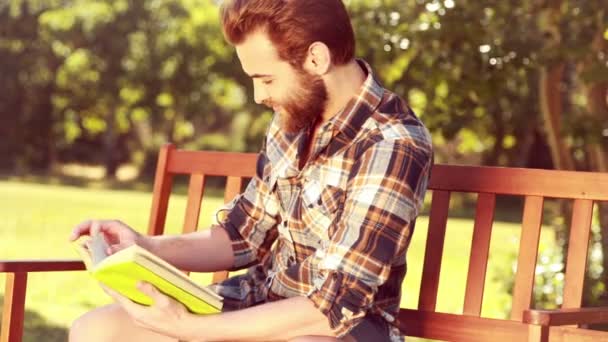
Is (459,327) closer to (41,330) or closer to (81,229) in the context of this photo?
(81,229)

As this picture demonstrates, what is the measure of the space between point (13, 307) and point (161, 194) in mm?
905

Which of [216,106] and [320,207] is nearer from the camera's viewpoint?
[320,207]

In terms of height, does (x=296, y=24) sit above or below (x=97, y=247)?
above

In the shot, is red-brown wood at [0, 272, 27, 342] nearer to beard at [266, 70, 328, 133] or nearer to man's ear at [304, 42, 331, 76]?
beard at [266, 70, 328, 133]

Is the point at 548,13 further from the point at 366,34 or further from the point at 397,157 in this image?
the point at 397,157

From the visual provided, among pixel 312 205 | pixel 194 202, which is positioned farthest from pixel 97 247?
pixel 194 202

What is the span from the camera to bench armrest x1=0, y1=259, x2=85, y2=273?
3387 millimetres

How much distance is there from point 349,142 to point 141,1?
26826 millimetres

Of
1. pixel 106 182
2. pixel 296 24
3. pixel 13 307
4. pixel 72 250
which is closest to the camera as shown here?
pixel 296 24

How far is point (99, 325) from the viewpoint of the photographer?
317 cm

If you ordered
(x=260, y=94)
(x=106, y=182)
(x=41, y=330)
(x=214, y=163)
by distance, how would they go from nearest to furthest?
(x=260, y=94)
(x=214, y=163)
(x=41, y=330)
(x=106, y=182)

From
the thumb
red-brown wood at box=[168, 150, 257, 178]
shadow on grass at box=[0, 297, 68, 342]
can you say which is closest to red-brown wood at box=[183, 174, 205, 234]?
red-brown wood at box=[168, 150, 257, 178]

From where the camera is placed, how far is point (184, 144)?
1255 inches

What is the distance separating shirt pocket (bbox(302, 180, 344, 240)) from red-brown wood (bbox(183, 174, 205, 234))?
3.10 feet
